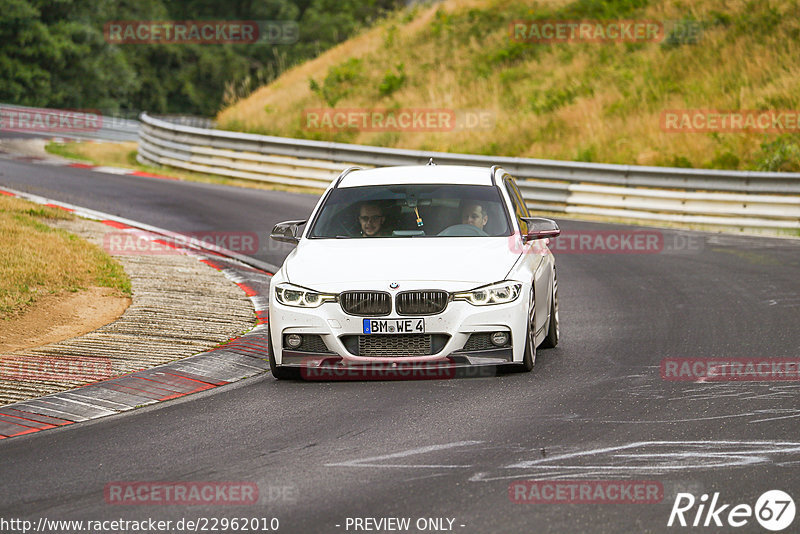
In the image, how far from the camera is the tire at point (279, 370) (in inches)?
365

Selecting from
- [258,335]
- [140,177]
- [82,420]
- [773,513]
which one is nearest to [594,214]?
[140,177]

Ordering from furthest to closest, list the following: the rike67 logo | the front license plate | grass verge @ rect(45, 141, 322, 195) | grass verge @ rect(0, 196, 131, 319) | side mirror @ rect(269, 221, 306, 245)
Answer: grass verge @ rect(45, 141, 322, 195)
grass verge @ rect(0, 196, 131, 319)
side mirror @ rect(269, 221, 306, 245)
the front license plate
the rike67 logo

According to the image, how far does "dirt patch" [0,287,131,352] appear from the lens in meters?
10.7

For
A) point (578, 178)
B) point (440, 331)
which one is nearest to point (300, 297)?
point (440, 331)

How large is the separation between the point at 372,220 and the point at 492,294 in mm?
1628

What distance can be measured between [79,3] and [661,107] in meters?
34.8

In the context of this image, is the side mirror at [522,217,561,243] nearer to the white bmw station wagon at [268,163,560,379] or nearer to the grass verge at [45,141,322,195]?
the white bmw station wagon at [268,163,560,379]

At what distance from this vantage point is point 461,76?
3475 cm

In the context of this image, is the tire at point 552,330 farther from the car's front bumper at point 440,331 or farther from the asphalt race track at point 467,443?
the car's front bumper at point 440,331

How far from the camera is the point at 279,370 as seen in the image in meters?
9.34

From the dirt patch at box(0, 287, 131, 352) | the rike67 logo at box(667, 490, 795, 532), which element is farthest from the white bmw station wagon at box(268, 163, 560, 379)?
the rike67 logo at box(667, 490, 795, 532)

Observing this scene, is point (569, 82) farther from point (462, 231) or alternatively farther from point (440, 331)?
point (440, 331)

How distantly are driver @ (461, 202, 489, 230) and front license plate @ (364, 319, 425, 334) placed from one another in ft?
5.31

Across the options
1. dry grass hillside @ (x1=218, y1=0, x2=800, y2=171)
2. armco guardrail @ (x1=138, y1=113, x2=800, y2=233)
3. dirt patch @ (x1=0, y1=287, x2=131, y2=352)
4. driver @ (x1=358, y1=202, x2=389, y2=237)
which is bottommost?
dirt patch @ (x1=0, y1=287, x2=131, y2=352)
